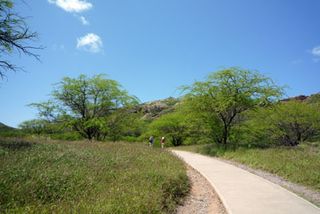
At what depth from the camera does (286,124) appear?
3166 centimetres

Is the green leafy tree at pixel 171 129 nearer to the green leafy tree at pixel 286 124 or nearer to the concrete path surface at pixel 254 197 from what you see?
the green leafy tree at pixel 286 124

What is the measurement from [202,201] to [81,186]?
4.03 meters

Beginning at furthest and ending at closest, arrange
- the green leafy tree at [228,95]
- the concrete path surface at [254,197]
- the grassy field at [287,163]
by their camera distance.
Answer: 1. the green leafy tree at [228,95]
2. the grassy field at [287,163]
3. the concrete path surface at [254,197]

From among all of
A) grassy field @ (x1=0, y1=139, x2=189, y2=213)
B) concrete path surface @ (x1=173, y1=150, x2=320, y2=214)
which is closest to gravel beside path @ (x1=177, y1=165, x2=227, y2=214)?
concrete path surface @ (x1=173, y1=150, x2=320, y2=214)

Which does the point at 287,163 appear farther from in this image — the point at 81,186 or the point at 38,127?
the point at 38,127

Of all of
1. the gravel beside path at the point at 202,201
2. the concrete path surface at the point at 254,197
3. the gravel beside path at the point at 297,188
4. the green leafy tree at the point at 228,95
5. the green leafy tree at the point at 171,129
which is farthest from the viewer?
the green leafy tree at the point at 171,129

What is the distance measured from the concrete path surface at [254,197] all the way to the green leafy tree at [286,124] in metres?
19.2

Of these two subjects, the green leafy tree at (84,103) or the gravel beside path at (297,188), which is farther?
the green leafy tree at (84,103)

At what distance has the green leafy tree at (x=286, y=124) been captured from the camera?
30078 mm

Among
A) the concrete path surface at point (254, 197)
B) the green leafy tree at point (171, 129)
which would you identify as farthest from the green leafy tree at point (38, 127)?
the concrete path surface at point (254, 197)

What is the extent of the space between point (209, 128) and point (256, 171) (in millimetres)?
14392

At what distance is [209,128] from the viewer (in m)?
28.3

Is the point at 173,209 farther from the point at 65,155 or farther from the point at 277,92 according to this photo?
the point at 277,92

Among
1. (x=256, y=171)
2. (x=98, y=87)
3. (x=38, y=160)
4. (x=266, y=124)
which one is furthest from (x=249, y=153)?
(x=98, y=87)
